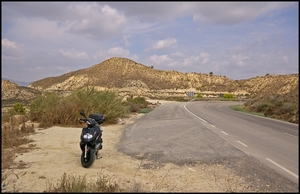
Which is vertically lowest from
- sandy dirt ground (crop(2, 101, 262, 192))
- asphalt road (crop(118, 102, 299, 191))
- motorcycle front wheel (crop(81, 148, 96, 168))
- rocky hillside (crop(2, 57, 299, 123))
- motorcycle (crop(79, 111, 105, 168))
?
asphalt road (crop(118, 102, 299, 191))

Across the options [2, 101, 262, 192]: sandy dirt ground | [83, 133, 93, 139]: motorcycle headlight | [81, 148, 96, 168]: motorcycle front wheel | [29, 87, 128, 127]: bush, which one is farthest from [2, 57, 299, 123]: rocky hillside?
[81, 148, 96, 168]: motorcycle front wheel

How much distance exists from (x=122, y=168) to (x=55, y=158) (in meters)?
2.17

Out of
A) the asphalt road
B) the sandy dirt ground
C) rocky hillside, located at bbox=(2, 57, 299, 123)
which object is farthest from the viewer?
rocky hillside, located at bbox=(2, 57, 299, 123)

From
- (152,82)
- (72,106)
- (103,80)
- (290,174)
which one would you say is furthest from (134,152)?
(152,82)

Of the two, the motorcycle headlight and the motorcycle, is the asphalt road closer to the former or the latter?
the motorcycle

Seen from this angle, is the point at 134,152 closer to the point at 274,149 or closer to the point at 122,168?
the point at 122,168

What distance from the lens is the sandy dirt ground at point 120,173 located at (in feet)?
18.1

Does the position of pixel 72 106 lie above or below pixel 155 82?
below

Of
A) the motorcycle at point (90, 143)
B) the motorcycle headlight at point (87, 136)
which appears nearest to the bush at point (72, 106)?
the motorcycle at point (90, 143)

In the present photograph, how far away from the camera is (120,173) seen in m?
6.62

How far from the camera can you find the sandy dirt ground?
5.53 meters

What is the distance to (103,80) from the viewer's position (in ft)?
291

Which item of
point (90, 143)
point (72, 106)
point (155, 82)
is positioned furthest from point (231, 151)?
point (155, 82)

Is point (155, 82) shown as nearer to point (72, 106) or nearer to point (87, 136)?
point (72, 106)
